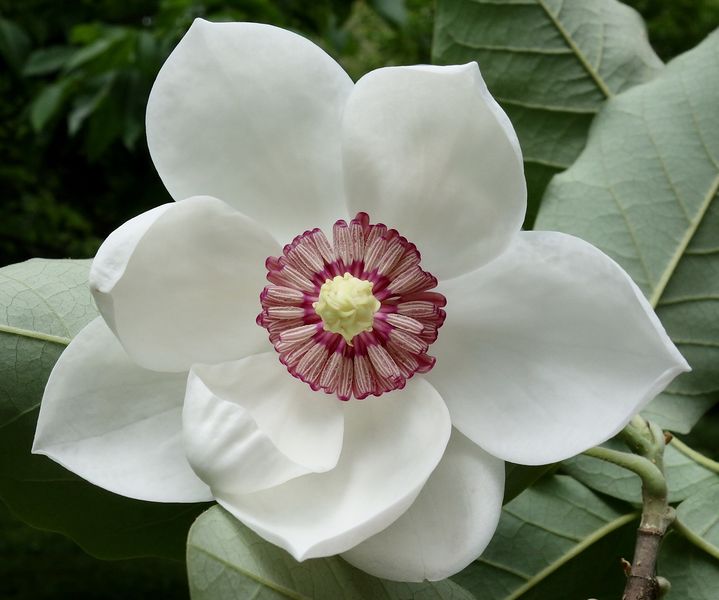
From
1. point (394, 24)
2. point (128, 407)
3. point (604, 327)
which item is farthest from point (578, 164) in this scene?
point (394, 24)

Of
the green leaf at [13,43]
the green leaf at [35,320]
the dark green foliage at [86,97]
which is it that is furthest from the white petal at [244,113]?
the green leaf at [13,43]

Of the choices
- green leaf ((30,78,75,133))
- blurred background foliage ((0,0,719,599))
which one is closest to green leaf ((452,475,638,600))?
blurred background foliage ((0,0,719,599))

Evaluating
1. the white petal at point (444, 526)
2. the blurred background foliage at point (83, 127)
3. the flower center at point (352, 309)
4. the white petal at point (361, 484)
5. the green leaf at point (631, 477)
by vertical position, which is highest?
the flower center at point (352, 309)

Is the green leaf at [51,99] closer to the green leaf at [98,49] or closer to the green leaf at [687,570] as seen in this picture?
the green leaf at [98,49]

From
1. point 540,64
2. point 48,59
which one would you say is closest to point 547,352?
point 540,64

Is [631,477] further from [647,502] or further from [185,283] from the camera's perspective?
[185,283]

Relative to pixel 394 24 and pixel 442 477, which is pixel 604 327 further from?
pixel 394 24
